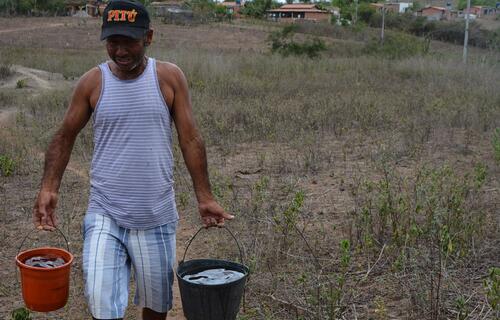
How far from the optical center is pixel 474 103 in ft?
33.1

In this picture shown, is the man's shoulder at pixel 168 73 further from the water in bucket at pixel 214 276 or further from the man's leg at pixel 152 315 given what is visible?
the man's leg at pixel 152 315

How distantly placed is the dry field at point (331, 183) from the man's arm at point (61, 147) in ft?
3.70

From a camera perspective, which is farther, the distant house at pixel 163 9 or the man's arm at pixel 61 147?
the distant house at pixel 163 9

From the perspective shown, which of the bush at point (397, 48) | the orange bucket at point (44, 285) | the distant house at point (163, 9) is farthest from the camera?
the distant house at point (163, 9)

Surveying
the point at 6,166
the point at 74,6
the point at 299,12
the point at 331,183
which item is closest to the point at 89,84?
the point at 331,183

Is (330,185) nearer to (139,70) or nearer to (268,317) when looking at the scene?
(268,317)

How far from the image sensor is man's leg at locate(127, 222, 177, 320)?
2.55 m

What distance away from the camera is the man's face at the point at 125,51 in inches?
95.9

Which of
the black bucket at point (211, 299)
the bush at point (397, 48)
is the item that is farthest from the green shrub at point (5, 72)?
the black bucket at point (211, 299)

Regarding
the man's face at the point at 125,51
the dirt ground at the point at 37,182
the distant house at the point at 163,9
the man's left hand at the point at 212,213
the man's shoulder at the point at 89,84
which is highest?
the distant house at the point at 163,9

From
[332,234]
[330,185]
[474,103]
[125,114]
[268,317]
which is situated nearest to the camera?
[125,114]

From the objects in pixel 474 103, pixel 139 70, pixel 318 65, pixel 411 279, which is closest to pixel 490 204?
pixel 411 279

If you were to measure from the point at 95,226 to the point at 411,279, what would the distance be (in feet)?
6.30

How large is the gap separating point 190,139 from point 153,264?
551 millimetres
